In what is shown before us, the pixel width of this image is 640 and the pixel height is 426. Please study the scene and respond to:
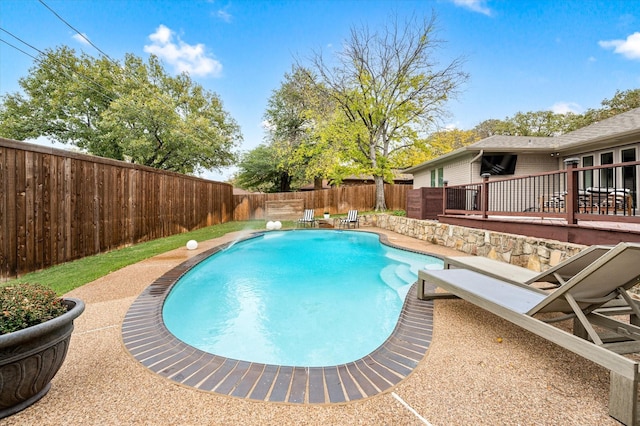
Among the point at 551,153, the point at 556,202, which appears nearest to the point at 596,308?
the point at 556,202

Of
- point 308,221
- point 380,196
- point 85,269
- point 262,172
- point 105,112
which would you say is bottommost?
point 85,269

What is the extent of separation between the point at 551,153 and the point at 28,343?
14.6 metres

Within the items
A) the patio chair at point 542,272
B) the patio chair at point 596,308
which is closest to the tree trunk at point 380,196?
the patio chair at point 542,272

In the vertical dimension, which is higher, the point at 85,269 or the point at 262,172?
the point at 262,172

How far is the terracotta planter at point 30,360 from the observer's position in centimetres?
160

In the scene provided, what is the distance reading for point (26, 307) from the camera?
176 cm

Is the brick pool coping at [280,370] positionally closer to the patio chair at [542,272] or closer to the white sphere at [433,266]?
the patio chair at [542,272]

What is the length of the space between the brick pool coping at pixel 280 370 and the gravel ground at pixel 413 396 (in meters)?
0.07

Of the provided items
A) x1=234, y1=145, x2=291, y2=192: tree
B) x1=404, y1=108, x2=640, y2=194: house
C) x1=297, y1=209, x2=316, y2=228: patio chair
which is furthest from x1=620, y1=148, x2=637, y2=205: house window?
x1=234, y1=145, x2=291, y2=192: tree

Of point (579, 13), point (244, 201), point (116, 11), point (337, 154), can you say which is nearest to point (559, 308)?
point (337, 154)

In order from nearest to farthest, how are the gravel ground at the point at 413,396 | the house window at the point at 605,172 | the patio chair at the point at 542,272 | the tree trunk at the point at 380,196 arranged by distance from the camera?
the gravel ground at the point at 413,396
the patio chair at the point at 542,272
the house window at the point at 605,172
the tree trunk at the point at 380,196

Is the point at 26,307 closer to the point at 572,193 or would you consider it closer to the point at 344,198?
the point at 572,193

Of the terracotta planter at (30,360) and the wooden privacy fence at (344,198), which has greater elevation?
the wooden privacy fence at (344,198)

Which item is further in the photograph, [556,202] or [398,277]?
[556,202]
